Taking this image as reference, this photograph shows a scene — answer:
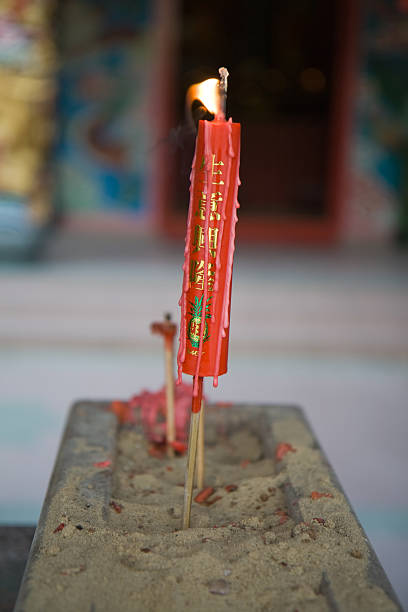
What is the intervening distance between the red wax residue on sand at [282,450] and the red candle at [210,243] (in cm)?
45

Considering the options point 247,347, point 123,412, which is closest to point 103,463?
point 123,412

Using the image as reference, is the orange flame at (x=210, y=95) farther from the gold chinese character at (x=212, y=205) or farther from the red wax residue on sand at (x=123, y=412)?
the red wax residue on sand at (x=123, y=412)

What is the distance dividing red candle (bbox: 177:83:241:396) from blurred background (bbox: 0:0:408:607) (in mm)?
1119

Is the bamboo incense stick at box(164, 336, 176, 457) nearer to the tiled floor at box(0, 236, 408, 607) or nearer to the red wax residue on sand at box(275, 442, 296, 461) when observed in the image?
the red wax residue on sand at box(275, 442, 296, 461)

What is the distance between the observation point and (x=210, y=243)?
152 cm

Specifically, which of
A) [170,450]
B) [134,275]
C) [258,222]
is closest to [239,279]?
[134,275]

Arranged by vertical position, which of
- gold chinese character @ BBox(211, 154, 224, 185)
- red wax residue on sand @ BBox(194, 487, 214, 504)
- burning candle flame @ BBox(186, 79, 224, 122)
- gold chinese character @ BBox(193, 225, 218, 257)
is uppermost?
burning candle flame @ BBox(186, 79, 224, 122)

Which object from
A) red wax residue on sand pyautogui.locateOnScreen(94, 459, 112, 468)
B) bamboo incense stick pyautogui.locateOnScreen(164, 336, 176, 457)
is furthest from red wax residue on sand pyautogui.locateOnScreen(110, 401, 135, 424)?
red wax residue on sand pyautogui.locateOnScreen(94, 459, 112, 468)

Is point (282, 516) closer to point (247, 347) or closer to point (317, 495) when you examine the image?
point (317, 495)

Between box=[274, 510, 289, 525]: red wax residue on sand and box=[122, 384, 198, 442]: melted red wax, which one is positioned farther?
box=[122, 384, 198, 442]: melted red wax

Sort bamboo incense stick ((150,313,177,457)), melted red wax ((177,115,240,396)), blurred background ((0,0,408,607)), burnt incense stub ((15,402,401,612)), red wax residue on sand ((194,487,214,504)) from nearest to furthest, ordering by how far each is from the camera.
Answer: burnt incense stub ((15,402,401,612)) → melted red wax ((177,115,240,396)) → red wax residue on sand ((194,487,214,504)) → bamboo incense stick ((150,313,177,457)) → blurred background ((0,0,408,607))

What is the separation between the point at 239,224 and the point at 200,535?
15.1 feet

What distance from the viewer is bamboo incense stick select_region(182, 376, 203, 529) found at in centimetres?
158

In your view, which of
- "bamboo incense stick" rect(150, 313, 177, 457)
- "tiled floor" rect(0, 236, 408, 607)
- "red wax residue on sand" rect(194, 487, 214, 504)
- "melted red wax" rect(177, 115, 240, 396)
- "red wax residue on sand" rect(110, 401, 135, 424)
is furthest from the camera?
"tiled floor" rect(0, 236, 408, 607)
